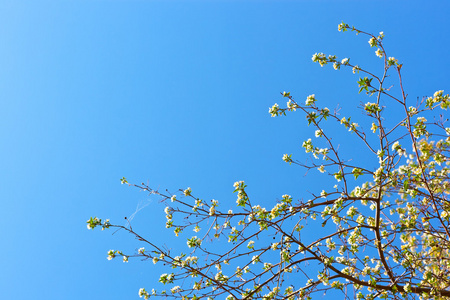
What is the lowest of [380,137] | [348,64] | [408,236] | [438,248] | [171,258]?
[438,248]

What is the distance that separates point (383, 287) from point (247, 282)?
1.77 m

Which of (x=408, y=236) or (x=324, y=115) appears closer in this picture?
(x=324, y=115)

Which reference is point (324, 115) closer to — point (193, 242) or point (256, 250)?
point (256, 250)

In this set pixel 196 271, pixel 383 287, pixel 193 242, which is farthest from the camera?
pixel 193 242

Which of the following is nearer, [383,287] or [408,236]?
[383,287]

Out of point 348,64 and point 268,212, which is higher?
point 348,64

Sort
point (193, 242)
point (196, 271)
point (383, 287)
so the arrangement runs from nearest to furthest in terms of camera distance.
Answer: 1. point (383, 287)
2. point (196, 271)
3. point (193, 242)

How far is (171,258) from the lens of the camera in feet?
18.6

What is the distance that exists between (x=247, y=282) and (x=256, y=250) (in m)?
0.45

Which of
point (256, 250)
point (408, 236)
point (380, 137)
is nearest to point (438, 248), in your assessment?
point (408, 236)

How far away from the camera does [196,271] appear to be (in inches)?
213

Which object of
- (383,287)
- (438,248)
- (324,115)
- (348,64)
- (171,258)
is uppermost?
(348,64)

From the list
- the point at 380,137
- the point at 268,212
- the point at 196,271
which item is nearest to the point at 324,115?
the point at 380,137

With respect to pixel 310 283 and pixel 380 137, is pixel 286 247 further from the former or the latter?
pixel 380 137
